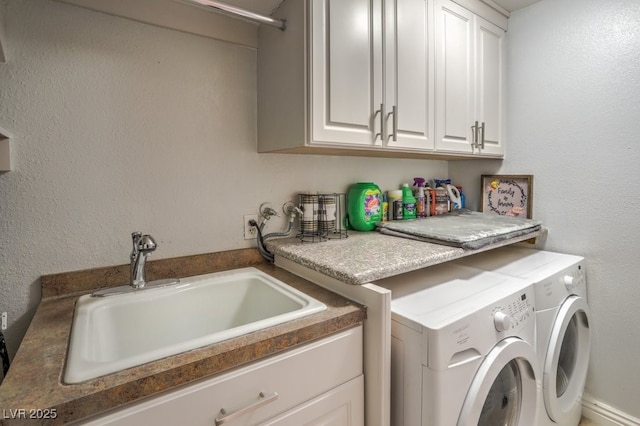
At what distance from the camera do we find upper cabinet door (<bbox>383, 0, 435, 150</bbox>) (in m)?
1.29

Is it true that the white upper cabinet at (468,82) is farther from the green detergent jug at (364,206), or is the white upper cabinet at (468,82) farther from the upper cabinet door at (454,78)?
the green detergent jug at (364,206)

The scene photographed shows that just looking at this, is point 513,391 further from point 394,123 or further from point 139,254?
point 139,254

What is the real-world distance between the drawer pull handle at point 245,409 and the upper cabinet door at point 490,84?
1637 millimetres

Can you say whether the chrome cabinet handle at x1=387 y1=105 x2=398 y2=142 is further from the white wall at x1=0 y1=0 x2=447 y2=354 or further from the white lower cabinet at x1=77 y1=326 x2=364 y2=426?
the white lower cabinet at x1=77 y1=326 x2=364 y2=426

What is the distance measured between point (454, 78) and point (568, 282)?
43.0 inches

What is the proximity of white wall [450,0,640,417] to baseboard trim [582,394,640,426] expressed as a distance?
3 centimetres

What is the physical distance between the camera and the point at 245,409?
68 centimetres

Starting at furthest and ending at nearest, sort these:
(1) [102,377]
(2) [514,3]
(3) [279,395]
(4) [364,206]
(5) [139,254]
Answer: (2) [514,3], (4) [364,206], (5) [139,254], (3) [279,395], (1) [102,377]

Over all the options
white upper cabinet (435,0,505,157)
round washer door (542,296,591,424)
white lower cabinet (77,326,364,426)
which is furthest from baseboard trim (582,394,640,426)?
white lower cabinet (77,326,364,426)

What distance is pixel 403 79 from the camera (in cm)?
134

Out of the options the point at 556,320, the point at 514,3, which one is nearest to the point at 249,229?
the point at 556,320

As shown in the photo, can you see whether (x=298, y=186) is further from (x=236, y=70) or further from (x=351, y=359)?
(x=351, y=359)

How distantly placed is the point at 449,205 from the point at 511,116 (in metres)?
0.64

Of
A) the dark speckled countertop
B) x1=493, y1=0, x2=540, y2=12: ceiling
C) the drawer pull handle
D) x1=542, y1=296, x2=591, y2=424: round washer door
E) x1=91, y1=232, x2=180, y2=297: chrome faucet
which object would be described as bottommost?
x1=542, y1=296, x2=591, y2=424: round washer door
